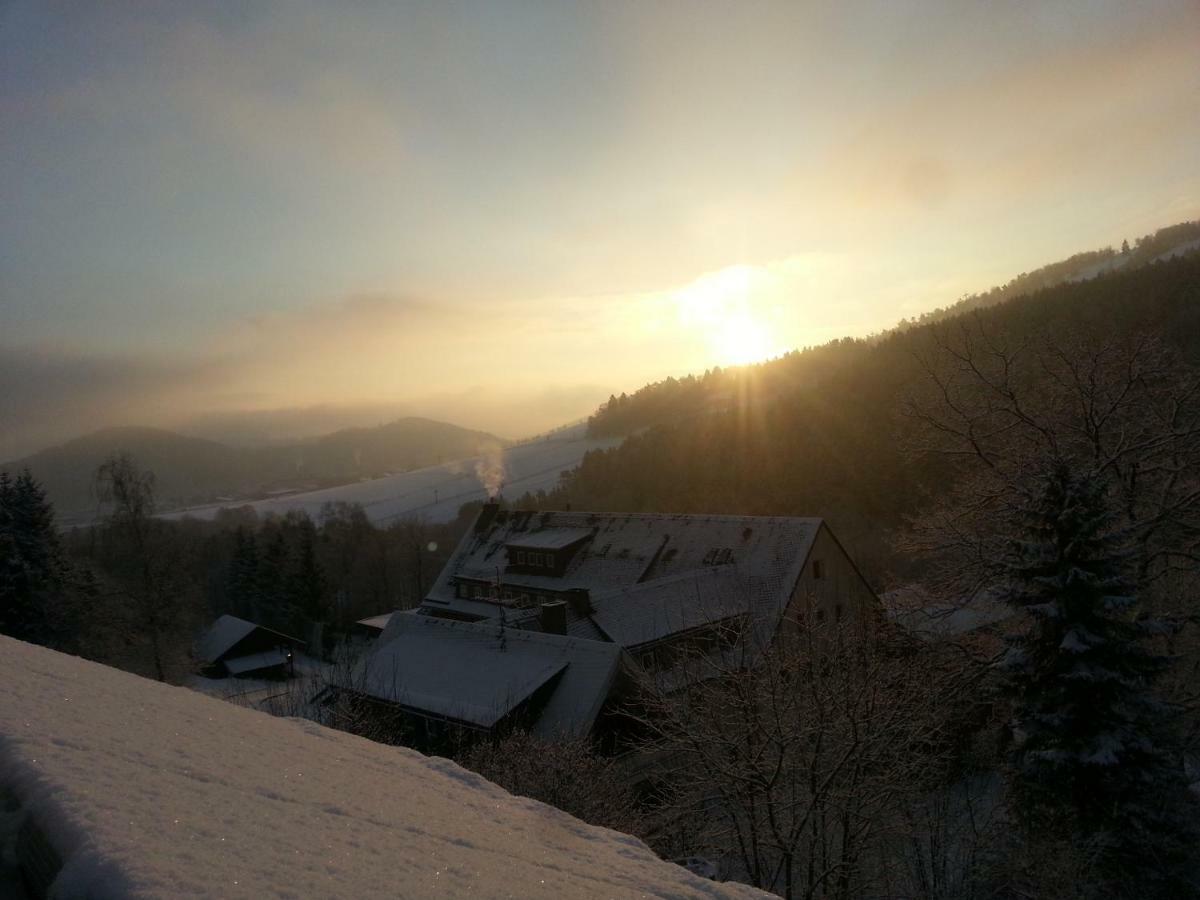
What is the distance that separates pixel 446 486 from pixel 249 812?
133339 millimetres

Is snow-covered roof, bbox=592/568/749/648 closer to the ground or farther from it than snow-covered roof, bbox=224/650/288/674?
farther from it

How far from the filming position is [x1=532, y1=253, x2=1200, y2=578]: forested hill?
183ft

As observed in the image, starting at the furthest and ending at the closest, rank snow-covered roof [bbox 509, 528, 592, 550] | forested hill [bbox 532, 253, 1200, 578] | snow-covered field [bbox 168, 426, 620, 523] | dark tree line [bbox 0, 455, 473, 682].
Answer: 1. snow-covered field [bbox 168, 426, 620, 523]
2. forested hill [bbox 532, 253, 1200, 578]
3. snow-covered roof [bbox 509, 528, 592, 550]
4. dark tree line [bbox 0, 455, 473, 682]

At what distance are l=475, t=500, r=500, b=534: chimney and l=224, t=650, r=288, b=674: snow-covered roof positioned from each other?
535 inches

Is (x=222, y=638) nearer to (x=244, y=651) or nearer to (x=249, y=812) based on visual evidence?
(x=244, y=651)

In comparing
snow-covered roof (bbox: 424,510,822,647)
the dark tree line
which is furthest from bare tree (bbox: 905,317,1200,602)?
the dark tree line

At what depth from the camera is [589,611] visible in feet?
84.8

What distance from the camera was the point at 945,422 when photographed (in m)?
17.5

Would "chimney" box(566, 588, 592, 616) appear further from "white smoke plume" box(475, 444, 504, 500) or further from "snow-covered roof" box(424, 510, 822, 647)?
"white smoke plume" box(475, 444, 504, 500)

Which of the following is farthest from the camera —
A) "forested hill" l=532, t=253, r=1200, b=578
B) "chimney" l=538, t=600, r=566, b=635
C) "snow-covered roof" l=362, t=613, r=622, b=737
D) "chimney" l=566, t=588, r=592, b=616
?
"forested hill" l=532, t=253, r=1200, b=578

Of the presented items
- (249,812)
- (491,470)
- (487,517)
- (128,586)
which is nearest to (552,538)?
(487,517)

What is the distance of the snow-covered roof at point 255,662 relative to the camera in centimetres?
4038

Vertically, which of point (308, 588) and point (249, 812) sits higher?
point (249, 812)

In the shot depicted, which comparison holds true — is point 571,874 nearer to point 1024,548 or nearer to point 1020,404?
point 1024,548
